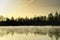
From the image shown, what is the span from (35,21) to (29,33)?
15cm

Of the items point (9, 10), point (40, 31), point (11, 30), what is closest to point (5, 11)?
point (9, 10)

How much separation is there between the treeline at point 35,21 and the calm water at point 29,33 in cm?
4

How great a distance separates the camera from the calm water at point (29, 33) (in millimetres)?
1351

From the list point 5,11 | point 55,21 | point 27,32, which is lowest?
point 27,32

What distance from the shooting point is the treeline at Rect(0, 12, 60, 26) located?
1359mm

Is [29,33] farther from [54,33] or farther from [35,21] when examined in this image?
[54,33]

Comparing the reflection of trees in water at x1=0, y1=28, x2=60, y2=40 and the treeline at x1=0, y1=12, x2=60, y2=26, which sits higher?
the treeline at x1=0, y1=12, x2=60, y2=26

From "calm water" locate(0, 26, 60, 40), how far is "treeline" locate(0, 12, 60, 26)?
0.11 ft

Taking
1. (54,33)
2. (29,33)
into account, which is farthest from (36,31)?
(54,33)

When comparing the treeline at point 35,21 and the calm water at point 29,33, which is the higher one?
the treeline at point 35,21

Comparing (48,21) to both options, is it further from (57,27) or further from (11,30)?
(11,30)

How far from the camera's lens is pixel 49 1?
54.1 inches

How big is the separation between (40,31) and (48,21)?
0.14 meters

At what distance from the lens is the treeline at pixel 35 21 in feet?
4.46
